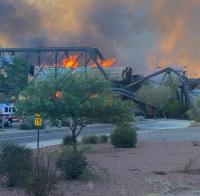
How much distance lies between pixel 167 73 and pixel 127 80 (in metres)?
8.35

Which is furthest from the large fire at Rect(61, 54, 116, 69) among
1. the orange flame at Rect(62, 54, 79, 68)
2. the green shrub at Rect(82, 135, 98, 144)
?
the green shrub at Rect(82, 135, 98, 144)

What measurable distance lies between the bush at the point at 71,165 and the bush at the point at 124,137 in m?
17.6

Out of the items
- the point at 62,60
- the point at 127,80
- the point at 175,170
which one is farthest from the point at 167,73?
the point at 175,170

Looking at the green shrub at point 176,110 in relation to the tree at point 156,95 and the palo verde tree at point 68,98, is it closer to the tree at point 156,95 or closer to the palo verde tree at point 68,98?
the tree at point 156,95

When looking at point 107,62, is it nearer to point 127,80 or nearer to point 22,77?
point 127,80

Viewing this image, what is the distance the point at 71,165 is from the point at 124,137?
1813 centimetres

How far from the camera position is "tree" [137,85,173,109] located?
436 feet

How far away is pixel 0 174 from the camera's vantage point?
1877 cm

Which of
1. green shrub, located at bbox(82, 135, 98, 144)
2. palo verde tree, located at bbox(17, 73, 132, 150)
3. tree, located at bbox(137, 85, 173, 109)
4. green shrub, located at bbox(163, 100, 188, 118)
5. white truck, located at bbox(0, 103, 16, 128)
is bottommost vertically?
green shrub, located at bbox(82, 135, 98, 144)

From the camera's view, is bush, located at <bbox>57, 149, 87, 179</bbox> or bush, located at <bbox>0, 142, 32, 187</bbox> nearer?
bush, located at <bbox>0, 142, 32, 187</bbox>

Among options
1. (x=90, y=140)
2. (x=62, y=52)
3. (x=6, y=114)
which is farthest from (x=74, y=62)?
(x=90, y=140)

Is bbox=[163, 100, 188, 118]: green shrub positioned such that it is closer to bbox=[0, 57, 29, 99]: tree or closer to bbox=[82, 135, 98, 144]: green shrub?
bbox=[0, 57, 29, 99]: tree

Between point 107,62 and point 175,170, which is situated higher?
point 107,62

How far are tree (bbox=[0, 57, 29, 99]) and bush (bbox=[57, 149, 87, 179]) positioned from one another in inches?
4192
